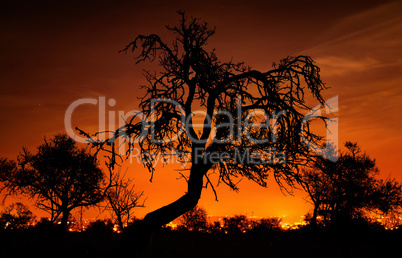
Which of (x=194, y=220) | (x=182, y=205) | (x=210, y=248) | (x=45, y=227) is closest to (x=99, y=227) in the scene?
(x=45, y=227)

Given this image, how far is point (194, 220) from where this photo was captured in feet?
98.3

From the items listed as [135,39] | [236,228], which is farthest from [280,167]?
[236,228]

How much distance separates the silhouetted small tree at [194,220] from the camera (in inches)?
1040

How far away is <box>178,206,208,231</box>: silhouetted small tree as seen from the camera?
26.4 m

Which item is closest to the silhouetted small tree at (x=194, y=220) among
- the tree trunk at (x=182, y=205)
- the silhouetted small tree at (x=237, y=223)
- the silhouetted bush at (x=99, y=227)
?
the silhouetted small tree at (x=237, y=223)

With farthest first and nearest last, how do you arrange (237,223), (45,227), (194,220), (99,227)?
(194,220)
(237,223)
(99,227)
(45,227)

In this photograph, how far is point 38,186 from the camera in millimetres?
27922

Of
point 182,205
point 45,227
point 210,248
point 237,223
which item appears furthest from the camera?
point 237,223

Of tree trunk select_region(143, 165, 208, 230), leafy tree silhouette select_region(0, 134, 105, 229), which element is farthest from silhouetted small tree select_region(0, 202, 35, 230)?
tree trunk select_region(143, 165, 208, 230)

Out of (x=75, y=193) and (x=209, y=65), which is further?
(x=75, y=193)

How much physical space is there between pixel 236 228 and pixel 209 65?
15.5m

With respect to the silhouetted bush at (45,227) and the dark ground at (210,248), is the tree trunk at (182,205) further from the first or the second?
the silhouetted bush at (45,227)

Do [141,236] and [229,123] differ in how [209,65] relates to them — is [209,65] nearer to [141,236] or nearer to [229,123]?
[229,123]

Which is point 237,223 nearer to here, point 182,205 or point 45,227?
point 45,227
